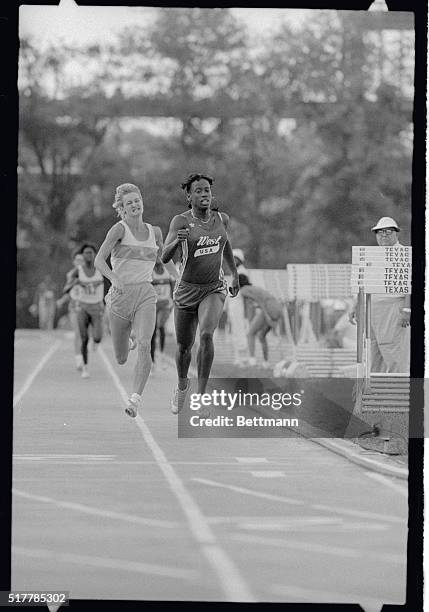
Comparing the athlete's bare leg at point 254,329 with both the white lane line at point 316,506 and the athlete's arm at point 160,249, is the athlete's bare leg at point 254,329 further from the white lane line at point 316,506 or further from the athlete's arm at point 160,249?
the white lane line at point 316,506

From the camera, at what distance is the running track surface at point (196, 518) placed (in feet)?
24.5

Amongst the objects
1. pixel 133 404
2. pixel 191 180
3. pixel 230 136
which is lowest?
pixel 133 404

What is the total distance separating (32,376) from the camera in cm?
2402

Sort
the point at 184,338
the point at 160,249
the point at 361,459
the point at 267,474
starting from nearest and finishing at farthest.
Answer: the point at 267,474 → the point at 361,459 → the point at 160,249 → the point at 184,338

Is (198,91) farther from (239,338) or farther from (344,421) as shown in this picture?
(344,421)

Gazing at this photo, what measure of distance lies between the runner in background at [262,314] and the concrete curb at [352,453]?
8589 mm

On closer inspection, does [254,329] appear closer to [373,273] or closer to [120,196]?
[373,273]

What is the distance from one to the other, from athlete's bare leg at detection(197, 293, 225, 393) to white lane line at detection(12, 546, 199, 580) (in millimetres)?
5336

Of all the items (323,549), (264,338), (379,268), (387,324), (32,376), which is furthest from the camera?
(264,338)

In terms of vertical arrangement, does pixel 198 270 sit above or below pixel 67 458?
above

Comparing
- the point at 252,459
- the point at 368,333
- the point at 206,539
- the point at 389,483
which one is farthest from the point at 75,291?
the point at 206,539

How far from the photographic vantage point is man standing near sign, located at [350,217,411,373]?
47.7 feet

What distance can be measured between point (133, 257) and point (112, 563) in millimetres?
4987

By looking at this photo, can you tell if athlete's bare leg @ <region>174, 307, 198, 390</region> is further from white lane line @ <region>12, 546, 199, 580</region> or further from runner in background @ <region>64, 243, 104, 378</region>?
runner in background @ <region>64, 243, 104, 378</region>
